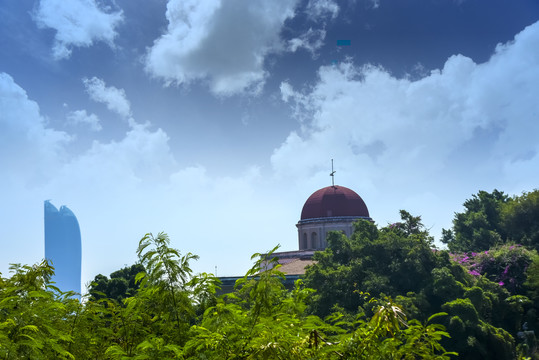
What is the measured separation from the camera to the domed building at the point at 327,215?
54562mm

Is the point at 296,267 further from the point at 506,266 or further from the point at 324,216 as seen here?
the point at 506,266

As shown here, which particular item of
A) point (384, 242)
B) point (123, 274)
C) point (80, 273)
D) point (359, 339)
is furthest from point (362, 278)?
point (80, 273)

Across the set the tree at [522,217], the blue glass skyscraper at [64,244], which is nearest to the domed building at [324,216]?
the tree at [522,217]

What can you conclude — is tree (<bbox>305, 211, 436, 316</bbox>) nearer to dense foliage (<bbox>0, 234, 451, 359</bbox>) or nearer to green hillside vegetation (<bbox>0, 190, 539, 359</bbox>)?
green hillside vegetation (<bbox>0, 190, 539, 359</bbox>)

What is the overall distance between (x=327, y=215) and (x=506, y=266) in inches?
798

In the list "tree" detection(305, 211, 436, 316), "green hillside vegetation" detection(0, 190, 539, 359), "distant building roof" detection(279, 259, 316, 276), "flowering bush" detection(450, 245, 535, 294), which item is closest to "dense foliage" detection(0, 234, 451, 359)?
"green hillside vegetation" detection(0, 190, 539, 359)

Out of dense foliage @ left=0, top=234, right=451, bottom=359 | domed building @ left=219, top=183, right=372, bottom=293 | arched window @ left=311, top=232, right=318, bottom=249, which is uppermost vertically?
domed building @ left=219, top=183, right=372, bottom=293

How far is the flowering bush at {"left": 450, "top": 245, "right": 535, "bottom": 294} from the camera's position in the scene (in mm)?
38031

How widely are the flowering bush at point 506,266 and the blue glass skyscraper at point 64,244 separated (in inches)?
1818

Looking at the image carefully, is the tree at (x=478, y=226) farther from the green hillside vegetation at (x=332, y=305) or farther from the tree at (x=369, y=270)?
the tree at (x=369, y=270)

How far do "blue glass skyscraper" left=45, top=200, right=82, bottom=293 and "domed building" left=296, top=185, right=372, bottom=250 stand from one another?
94.9 ft

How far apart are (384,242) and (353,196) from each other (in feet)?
88.0

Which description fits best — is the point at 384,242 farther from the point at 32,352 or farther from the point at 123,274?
the point at 32,352

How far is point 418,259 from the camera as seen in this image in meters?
29.1
